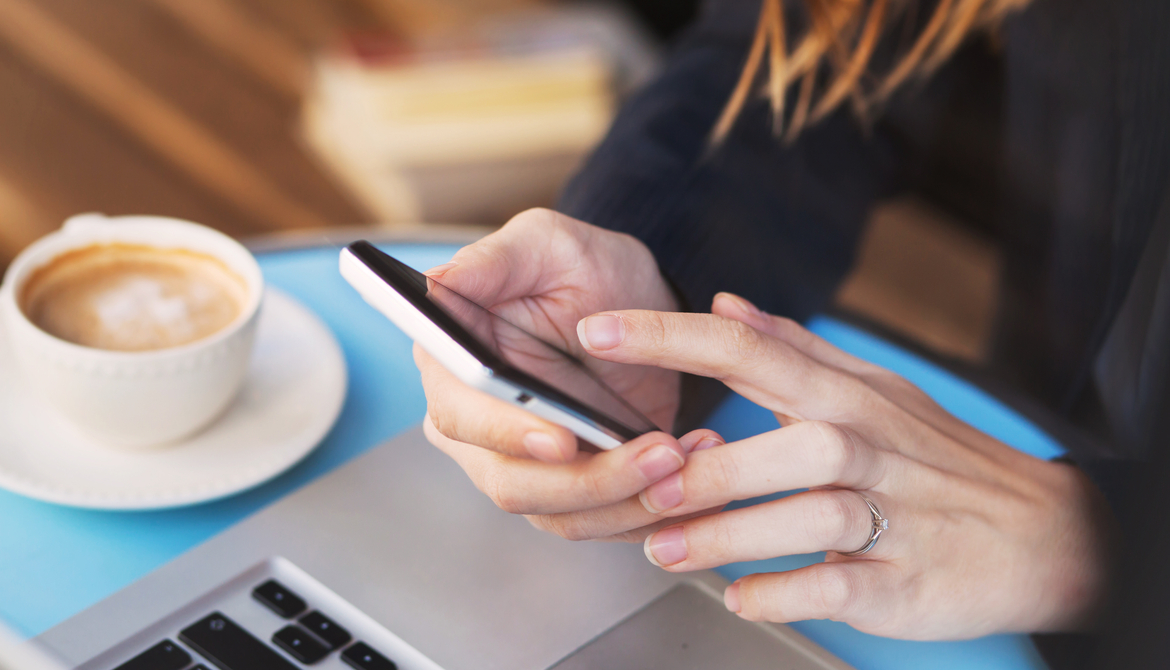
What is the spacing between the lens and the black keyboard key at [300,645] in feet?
1.17

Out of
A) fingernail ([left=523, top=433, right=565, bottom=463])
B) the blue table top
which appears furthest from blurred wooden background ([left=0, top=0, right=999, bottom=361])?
fingernail ([left=523, top=433, right=565, bottom=463])

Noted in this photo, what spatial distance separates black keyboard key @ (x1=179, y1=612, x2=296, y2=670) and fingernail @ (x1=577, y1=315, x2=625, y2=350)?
0.17 m

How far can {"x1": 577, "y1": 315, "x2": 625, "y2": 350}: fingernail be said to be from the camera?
357mm

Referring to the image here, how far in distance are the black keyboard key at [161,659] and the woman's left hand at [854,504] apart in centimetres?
16

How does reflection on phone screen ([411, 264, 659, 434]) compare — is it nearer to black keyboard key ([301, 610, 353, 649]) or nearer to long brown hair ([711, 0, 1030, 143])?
black keyboard key ([301, 610, 353, 649])

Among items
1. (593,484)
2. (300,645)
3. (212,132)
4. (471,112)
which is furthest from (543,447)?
(212,132)

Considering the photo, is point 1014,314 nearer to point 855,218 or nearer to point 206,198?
point 855,218

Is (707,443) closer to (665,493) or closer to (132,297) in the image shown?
(665,493)

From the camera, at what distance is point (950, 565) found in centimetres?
41

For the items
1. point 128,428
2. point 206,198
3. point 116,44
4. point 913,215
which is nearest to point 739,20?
point 128,428

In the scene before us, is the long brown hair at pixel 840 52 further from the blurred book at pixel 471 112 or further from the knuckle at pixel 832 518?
the blurred book at pixel 471 112

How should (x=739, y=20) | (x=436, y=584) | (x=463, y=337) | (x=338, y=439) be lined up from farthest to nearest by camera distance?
(x=739, y=20)
(x=338, y=439)
(x=436, y=584)
(x=463, y=337)

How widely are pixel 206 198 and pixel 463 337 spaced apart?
5.11ft

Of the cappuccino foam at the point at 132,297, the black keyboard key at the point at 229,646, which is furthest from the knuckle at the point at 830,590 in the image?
the cappuccino foam at the point at 132,297
